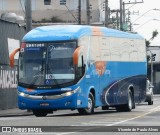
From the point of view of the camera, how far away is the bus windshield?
2577cm

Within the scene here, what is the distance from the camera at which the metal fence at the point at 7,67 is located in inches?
1416

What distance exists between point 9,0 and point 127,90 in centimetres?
6211

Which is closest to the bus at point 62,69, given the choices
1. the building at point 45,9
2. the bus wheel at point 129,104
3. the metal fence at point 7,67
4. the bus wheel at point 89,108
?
the bus wheel at point 89,108

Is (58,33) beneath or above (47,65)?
above

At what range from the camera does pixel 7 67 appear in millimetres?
36750

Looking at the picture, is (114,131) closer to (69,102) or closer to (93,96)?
(69,102)

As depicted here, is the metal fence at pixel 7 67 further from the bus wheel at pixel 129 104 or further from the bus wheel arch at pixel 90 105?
the bus wheel arch at pixel 90 105

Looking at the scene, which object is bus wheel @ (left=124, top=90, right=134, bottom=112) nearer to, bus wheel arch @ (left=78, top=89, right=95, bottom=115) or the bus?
the bus

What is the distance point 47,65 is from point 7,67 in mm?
11194

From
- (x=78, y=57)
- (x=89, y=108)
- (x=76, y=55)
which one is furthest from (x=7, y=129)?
(x=89, y=108)

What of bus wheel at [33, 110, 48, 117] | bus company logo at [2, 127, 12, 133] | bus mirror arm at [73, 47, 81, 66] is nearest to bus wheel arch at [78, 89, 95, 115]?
bus wheel at [33, 110, 48, 117]

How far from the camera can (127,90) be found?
1249 inches

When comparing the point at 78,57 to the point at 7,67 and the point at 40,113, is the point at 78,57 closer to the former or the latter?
the point at 40,113

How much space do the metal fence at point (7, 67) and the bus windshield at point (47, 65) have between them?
9485mm
